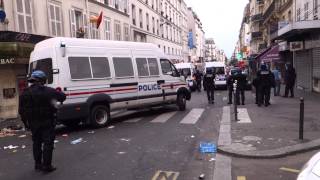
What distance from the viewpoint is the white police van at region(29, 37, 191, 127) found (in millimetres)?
10805

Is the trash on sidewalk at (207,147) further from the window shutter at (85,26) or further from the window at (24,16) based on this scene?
the window shutter at (85,26)

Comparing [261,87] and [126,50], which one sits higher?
[126,50]

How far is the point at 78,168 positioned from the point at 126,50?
657 centimetres

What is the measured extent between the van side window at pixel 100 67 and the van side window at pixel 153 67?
2.13 m

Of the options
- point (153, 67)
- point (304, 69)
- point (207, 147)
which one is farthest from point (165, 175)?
point (304, 69)

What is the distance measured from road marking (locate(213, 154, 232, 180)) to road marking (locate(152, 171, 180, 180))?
0.66m

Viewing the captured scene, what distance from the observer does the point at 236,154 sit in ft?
24.8

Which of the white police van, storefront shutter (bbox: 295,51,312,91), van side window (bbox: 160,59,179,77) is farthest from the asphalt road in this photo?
storefront shutter (bbox: 295,51,312,91)

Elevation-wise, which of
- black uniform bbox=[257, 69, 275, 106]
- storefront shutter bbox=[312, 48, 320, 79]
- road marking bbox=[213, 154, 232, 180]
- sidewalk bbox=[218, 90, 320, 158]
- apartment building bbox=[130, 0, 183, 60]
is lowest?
road marking bbox=[213, 154, 232, 180]

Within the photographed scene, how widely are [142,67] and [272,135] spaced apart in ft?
18.8

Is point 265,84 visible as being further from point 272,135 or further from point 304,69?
point 304,69

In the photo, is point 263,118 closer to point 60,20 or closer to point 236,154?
point 236,154

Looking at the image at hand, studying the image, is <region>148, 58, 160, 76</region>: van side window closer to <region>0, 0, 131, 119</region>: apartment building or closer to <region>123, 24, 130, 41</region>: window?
<region>0, 0, 131, 119</region>: apartment building

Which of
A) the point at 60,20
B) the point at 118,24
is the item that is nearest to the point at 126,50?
the point at 60,20
